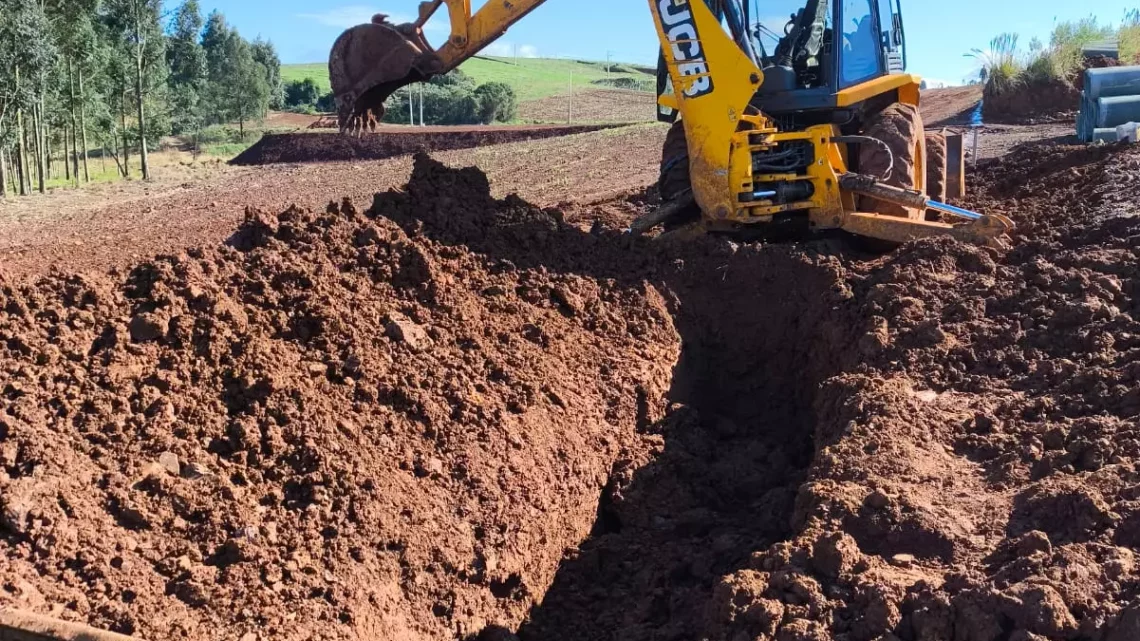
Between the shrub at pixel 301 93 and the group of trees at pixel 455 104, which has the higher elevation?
the shrub at pixel 301 93

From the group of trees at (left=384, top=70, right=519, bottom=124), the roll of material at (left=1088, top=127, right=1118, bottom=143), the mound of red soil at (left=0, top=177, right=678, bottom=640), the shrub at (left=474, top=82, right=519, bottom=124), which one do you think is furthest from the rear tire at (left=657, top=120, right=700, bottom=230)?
the shrub at (left=474, top=82, right=519, bottom=124)

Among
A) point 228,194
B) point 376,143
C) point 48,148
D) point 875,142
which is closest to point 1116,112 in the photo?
point 875,142

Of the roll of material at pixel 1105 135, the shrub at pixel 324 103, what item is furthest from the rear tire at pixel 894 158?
the shrub at pixel 324 103

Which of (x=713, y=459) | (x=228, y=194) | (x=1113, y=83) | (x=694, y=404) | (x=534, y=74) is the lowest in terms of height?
(x=713, y=459)

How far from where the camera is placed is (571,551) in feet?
16.3

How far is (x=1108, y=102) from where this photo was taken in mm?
13117

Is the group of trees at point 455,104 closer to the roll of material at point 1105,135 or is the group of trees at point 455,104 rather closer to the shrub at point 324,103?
the shrub at point 324,103

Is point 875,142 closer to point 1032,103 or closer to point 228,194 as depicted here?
point 228,194

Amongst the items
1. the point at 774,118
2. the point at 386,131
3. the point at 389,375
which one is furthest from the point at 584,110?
the point at 389,375

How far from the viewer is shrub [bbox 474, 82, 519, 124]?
150 feet

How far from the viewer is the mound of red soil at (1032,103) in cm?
1939

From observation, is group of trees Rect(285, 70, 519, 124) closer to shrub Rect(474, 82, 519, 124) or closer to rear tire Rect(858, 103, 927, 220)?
shrub Rect(474, 82, 519, 124)

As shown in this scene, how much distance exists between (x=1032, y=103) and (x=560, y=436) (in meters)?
18.4

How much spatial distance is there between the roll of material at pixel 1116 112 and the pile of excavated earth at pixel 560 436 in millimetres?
6922
